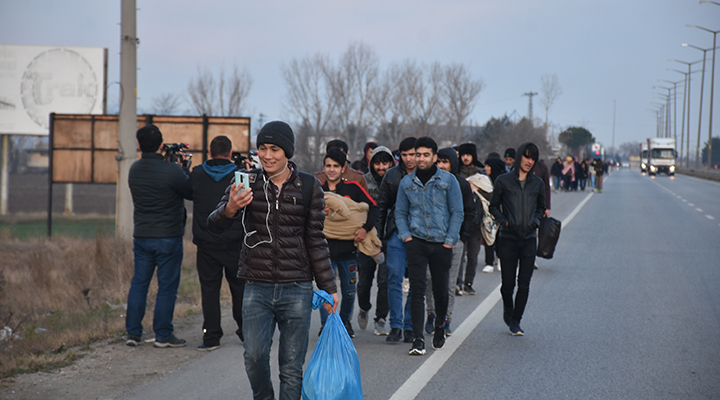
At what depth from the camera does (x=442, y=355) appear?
6.50 m

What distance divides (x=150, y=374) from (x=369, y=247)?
2.36 meters

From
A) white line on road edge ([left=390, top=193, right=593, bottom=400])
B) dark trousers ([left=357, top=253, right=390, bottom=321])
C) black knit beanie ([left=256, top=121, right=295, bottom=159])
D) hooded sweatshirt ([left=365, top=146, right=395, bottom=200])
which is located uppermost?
black knit beanie ([left=256, top=121, right=295, bottom=159])

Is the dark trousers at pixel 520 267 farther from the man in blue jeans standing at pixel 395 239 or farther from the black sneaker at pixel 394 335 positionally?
the black sneaker at pixel 394 335

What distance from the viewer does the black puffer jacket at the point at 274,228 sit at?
13.3 feet

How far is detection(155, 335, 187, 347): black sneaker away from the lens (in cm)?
688

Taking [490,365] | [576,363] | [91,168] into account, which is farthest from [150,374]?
[91,168]

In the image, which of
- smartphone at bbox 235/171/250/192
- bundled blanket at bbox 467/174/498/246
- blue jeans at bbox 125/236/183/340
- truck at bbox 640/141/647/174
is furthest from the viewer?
truck at bbox 640/141/647/174

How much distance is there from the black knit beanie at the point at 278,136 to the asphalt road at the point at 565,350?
2240 millimetres

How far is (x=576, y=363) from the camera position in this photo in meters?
6.24

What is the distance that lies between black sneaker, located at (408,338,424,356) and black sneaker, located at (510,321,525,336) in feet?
4.38

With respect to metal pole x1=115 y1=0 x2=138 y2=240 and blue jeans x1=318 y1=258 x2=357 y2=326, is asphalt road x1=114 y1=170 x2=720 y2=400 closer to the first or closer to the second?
blue jeans x1=318 y1=258 x2=357 y2=326

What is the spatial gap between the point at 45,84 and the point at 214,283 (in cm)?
2579

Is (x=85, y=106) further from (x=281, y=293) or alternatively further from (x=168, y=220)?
(x=281, y=293)

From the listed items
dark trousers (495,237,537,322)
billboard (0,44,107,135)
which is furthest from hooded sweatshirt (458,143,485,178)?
billboard (0,44,107,135)
